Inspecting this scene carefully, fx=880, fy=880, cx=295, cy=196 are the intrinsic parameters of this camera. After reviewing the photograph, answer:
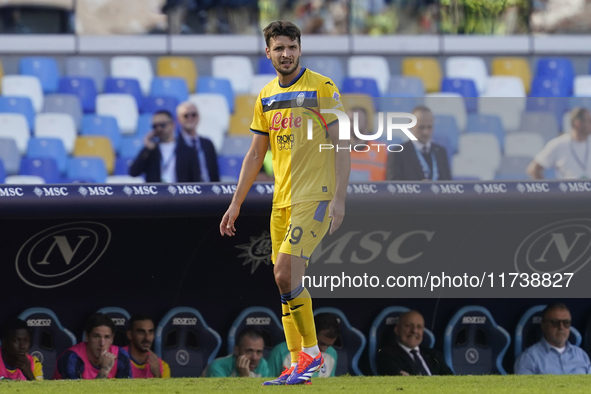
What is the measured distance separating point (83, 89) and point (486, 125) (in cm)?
483

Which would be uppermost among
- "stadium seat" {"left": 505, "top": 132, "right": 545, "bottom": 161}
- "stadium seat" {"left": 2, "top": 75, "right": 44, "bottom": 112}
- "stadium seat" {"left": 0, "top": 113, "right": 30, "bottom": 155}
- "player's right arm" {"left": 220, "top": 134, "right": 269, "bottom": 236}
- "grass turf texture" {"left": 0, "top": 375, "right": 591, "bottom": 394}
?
"stadium seat" {"left": 2, "top": 75, "right": 44, "bottom": 112}

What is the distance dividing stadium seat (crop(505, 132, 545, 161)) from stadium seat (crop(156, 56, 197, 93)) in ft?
16.1

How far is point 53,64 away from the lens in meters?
9.12

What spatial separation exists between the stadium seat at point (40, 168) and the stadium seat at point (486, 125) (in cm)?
361

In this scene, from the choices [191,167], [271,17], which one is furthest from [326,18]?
[191,167]

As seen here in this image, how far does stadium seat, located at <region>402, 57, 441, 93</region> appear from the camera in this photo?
369 inches

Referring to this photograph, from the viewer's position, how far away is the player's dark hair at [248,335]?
17.6 feet

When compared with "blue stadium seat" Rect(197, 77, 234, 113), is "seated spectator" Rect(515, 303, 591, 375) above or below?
below

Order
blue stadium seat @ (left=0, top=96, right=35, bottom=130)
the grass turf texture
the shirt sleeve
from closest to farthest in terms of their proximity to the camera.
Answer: the grass turf texture, the shirt sleeve, blue stadium seat @ (left=0, top=96, right=35, bottom=130)

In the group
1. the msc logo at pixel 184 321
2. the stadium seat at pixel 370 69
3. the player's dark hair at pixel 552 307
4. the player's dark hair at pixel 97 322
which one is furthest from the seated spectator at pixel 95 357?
the stadium seat at pixel 370 69

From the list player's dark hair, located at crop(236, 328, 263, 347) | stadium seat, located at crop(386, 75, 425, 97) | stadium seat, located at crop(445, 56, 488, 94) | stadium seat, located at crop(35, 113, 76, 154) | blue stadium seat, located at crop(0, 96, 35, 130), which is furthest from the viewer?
stadium seat, located at crop(445, 56, 488, 94)

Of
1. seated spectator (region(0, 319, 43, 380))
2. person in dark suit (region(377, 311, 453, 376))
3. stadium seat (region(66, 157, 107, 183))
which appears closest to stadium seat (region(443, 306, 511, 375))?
person in dark suit (region(377, 311, 453, 376))

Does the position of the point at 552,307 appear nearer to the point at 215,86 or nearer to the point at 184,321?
the point at 184,321

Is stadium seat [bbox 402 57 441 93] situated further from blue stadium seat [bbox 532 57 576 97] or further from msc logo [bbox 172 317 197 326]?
msc logo [bbox 172 317 197 326]
